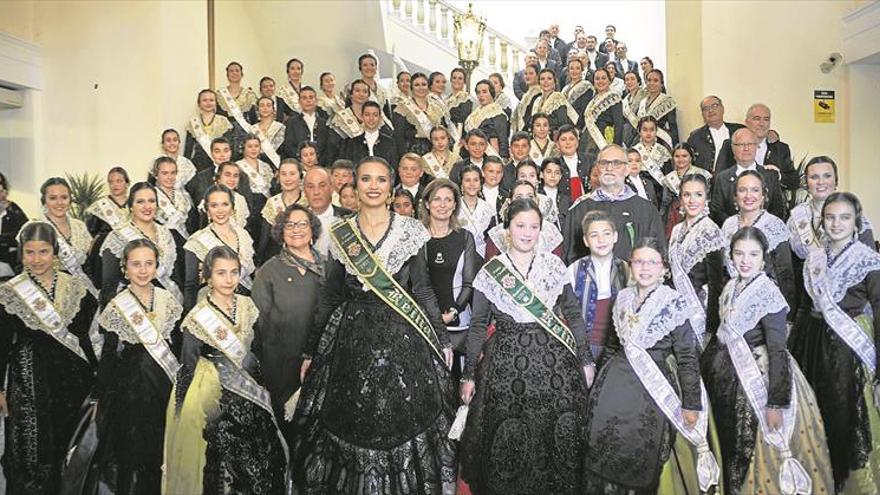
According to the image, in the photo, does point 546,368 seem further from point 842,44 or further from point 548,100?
point 842,44

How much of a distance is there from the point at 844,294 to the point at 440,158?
12.7ft

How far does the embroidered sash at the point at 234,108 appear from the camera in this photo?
929cm

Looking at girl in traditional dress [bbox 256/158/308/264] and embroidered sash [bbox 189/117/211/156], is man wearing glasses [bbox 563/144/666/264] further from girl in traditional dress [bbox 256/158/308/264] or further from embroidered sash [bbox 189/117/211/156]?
embroidered sash [bbox 189/117/211/156]

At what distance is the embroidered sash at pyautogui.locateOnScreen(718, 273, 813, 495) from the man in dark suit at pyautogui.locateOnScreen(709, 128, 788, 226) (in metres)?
2.09

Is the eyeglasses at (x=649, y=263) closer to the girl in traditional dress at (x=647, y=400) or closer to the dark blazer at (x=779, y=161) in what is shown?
the girl in traditional dress at (x=647, y=400)

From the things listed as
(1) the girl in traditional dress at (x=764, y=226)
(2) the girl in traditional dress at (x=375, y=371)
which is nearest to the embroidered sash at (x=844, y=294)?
(1) the girl in traditional dress at (x=764, y=226)

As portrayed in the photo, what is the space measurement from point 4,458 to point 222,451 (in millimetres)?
1324

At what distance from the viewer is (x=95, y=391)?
181 inches

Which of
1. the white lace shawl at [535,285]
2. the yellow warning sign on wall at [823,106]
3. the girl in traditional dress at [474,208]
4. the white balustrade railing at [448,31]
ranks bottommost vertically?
the white lace shawl at [535,285]

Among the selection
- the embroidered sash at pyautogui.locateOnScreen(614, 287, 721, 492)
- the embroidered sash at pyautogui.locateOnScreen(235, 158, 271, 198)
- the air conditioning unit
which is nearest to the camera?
the embroidered sash at pyautogui.locateOnScreen(614, 287, 721, 492)

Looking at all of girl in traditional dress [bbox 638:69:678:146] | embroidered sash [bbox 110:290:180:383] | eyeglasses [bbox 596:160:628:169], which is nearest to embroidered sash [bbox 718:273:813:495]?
eyeglasses [bbox 596:160:628:169]

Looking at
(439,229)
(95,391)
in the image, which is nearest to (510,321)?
(439,229)

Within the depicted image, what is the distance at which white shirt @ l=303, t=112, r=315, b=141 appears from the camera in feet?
29.9

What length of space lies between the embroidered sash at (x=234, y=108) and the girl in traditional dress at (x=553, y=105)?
9.59 feet
